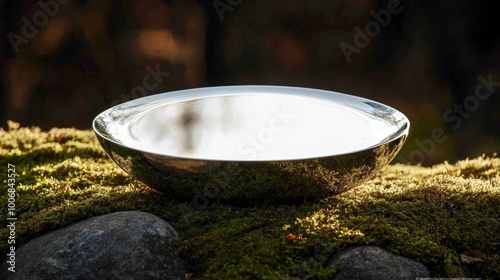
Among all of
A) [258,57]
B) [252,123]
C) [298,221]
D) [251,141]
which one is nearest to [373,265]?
[298,221]

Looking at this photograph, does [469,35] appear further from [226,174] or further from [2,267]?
[2,267]

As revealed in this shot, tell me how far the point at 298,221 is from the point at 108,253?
2.47ft

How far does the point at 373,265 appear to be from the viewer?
2.06 metres

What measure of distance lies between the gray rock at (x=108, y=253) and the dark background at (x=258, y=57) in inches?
188

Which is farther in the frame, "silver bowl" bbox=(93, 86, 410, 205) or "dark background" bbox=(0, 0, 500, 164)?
"dark background" bbox=(0, 0, 500, 164)

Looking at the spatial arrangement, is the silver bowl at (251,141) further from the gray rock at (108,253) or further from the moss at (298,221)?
the gray rock at (108,253)

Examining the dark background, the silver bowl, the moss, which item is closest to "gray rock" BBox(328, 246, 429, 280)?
the moss

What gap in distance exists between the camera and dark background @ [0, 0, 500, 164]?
21.9ft

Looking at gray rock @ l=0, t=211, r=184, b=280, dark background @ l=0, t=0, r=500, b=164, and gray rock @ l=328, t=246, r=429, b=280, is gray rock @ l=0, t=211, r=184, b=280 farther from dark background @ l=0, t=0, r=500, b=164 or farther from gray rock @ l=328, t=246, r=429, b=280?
dark background @ l=0, t=0, r=500, b=164

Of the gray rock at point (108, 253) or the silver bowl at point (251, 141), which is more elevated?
the silver bowl at point (251, 141)

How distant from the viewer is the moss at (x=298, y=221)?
2166mm

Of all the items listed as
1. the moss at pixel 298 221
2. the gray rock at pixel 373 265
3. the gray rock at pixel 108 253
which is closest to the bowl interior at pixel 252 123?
the moss at pixel 298 221

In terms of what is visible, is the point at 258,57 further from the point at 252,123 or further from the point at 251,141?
the point at 251,141

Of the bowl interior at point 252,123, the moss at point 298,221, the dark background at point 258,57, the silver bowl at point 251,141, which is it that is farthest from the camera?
the dark background at point 258,57
